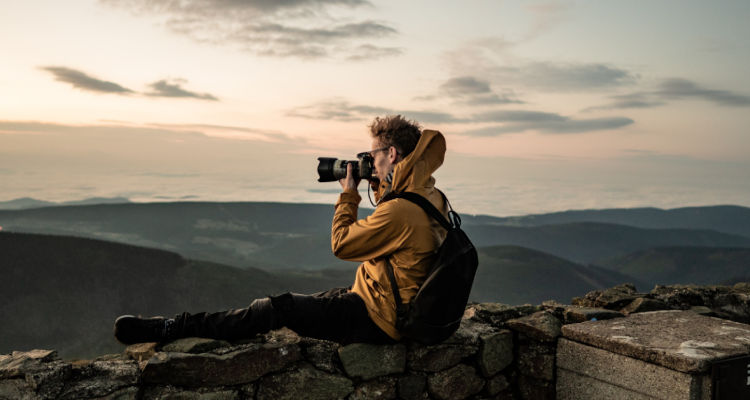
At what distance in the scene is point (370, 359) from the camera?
389 centimetres

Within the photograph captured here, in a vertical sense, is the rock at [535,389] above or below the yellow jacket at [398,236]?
below

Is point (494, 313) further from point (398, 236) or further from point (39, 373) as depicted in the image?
point (39, 373)

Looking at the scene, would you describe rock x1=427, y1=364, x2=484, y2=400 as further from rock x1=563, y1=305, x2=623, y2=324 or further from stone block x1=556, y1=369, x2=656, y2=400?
rock x1=563, y1=305, x2=623, y2=324

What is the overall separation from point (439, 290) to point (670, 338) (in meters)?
1.97

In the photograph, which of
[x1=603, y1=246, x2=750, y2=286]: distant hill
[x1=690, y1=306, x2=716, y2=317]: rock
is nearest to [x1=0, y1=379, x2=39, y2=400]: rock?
[x1=690, y1=306, x2=716, y2=317]: rock

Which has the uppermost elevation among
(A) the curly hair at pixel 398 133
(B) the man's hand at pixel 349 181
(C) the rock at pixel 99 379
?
(A) the curly hair at pixel 398 133

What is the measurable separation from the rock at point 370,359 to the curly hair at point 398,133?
146cm

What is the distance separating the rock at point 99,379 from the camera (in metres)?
3.20

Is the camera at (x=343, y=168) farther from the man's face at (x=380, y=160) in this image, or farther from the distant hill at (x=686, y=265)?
the distant hill at (x=686, y=265)

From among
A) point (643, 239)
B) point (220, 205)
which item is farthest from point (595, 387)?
point (643, 239)

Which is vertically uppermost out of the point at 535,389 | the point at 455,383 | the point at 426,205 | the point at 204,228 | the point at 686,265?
the point at 426,205

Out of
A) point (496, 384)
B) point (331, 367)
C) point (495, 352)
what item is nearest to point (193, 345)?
point (331, 367)

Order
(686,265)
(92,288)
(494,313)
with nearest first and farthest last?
(494,313) → (92,288) → (686,265)

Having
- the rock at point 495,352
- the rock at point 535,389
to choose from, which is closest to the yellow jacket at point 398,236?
the rock at point 495,352
